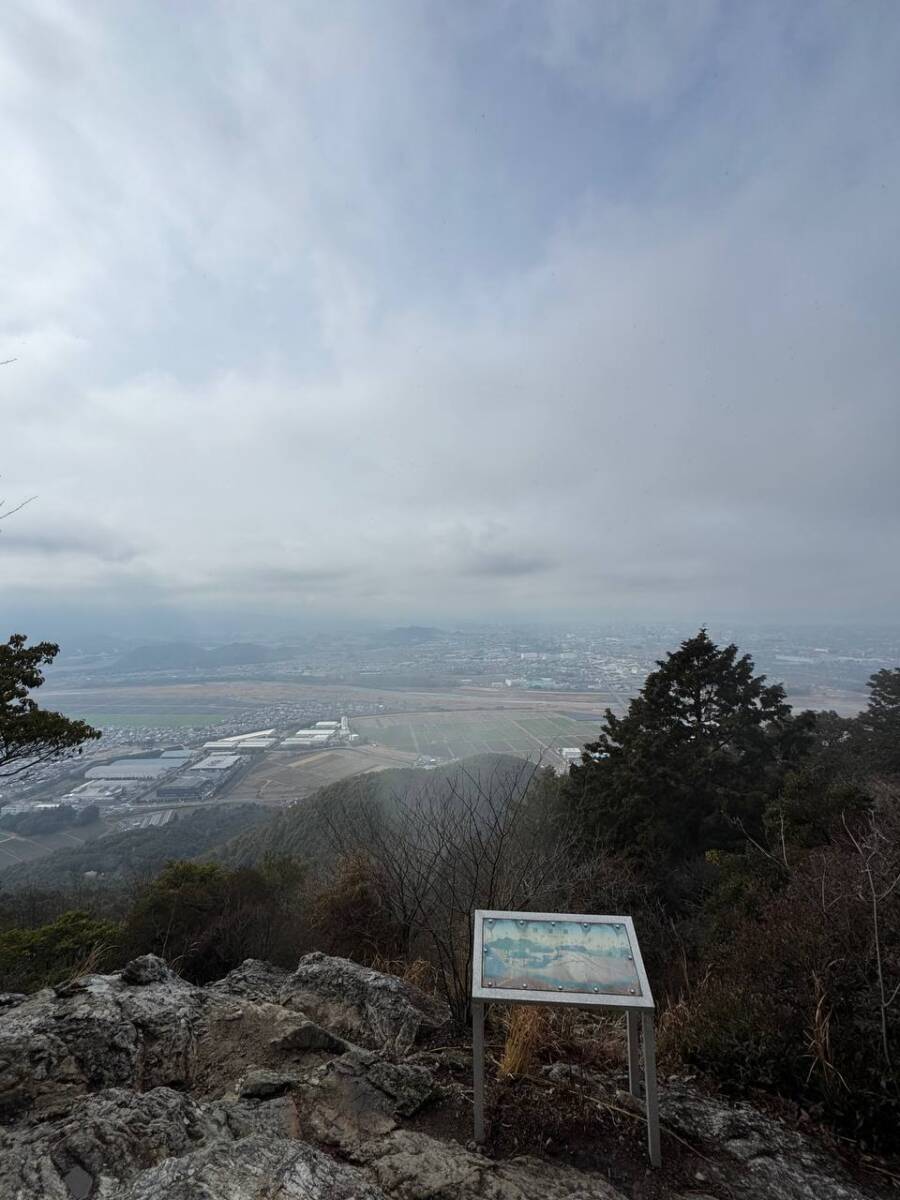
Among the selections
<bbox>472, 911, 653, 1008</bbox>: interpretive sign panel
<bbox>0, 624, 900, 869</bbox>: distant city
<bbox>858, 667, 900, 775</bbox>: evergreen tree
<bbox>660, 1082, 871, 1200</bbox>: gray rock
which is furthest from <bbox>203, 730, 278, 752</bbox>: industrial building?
<bbox>660, 1082, 871, 1200</bbox>: gray rock

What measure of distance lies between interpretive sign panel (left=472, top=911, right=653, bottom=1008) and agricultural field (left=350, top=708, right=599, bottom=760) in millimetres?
20955

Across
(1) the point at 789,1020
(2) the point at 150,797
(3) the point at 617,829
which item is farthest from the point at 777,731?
(2) the point at 150,797

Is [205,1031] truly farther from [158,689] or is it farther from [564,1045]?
[158,689]

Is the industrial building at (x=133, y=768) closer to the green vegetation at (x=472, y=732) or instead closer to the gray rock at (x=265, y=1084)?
the green vegetation at (x=472, y=732)

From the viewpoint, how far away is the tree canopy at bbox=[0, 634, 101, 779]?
8.16 meters

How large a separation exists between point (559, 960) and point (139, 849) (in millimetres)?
33673

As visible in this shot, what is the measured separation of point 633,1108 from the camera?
3.65 metres

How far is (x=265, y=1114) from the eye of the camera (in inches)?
139

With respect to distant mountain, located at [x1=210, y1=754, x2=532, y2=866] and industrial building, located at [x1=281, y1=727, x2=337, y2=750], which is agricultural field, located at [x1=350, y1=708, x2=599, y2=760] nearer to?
distant mountain, located at [x1=210, y1=754, x2=532, y2=866]

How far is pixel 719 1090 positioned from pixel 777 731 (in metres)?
15.0

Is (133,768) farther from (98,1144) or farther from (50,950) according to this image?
(98,1144)

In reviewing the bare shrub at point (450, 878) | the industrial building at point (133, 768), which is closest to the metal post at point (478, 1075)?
the bare shrub at point (450, 878)

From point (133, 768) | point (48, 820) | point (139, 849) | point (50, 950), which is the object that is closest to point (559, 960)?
point (50, 950)

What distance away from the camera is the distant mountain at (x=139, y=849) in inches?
1016
